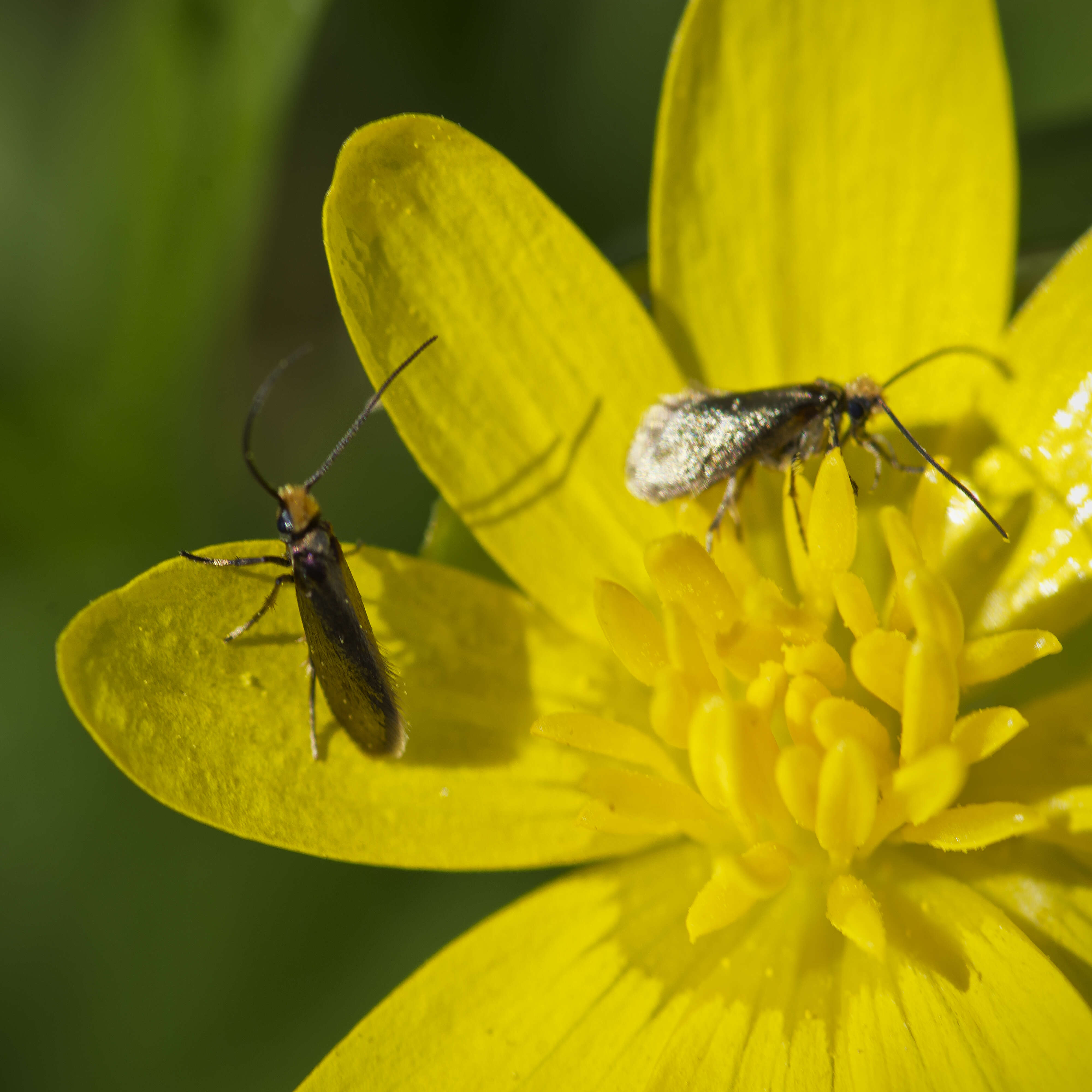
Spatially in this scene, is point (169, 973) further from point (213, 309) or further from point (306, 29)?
point (306, 29)

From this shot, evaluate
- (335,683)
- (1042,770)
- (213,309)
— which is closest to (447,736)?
(335,683)

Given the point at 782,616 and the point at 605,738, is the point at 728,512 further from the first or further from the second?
the point at 605,738

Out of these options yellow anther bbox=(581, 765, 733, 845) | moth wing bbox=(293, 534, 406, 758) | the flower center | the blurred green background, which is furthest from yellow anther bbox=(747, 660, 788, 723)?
the blurred green background

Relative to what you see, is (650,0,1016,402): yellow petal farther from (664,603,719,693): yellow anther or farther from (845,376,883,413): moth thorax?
(664,603,719,693): yellow anther

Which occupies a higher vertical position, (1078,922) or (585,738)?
(585,738)

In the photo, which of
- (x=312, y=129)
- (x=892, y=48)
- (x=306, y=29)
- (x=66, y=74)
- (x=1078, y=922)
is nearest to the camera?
(x=1078, y=922)

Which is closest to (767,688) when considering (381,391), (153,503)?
(381,391)
